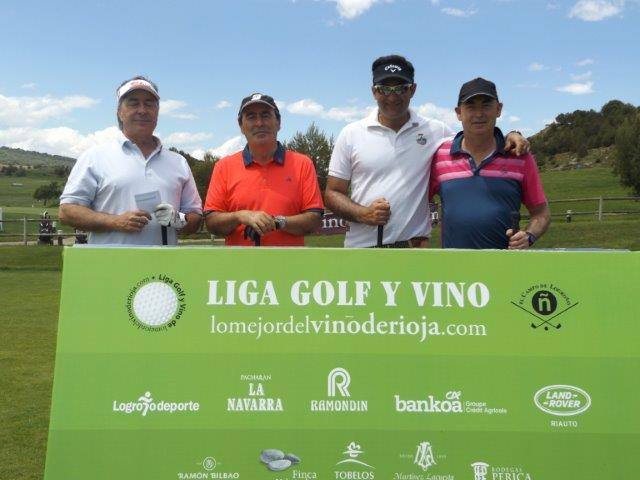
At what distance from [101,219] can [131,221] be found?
23 centimetres

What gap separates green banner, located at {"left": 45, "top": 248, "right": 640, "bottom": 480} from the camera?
2.88m

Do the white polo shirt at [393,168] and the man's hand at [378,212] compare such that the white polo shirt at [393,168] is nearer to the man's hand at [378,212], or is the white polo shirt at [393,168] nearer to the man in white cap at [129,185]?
the man's hand at [378,212]

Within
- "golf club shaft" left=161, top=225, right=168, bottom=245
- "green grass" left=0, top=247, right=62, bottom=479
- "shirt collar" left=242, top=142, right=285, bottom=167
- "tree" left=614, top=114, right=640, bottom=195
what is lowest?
"green grass" left=0, top=247, right=62, bottom=479

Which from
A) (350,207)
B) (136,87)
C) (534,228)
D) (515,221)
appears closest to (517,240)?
(515,221)

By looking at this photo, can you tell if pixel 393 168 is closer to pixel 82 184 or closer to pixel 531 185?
pixel 531 185

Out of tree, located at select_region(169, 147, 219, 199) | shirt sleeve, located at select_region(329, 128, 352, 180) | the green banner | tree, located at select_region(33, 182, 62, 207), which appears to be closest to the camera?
the green banner

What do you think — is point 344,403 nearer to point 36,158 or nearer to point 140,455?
point 140,455

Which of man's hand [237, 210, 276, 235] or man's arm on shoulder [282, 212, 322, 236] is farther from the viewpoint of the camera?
man's arm on shoulder [282, 212, 322, 236]

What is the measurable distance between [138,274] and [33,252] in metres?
22.3

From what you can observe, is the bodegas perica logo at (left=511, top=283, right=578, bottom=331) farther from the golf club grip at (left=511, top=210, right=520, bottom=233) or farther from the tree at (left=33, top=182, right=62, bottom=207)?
the tree at (left=33, top=182, right=62, bottom=207)

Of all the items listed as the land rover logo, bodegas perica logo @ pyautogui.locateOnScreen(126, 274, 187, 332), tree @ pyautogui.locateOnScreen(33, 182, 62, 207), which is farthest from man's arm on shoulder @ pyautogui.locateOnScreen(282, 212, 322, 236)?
tree @ pyautogui.locateOnScreen(33, 182, 62, 207)

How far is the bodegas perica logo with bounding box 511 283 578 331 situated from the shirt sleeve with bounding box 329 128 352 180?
1.69 metres

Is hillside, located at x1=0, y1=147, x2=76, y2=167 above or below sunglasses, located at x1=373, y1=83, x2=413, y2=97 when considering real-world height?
above

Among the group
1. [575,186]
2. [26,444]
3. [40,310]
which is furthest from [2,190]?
[26,444]
